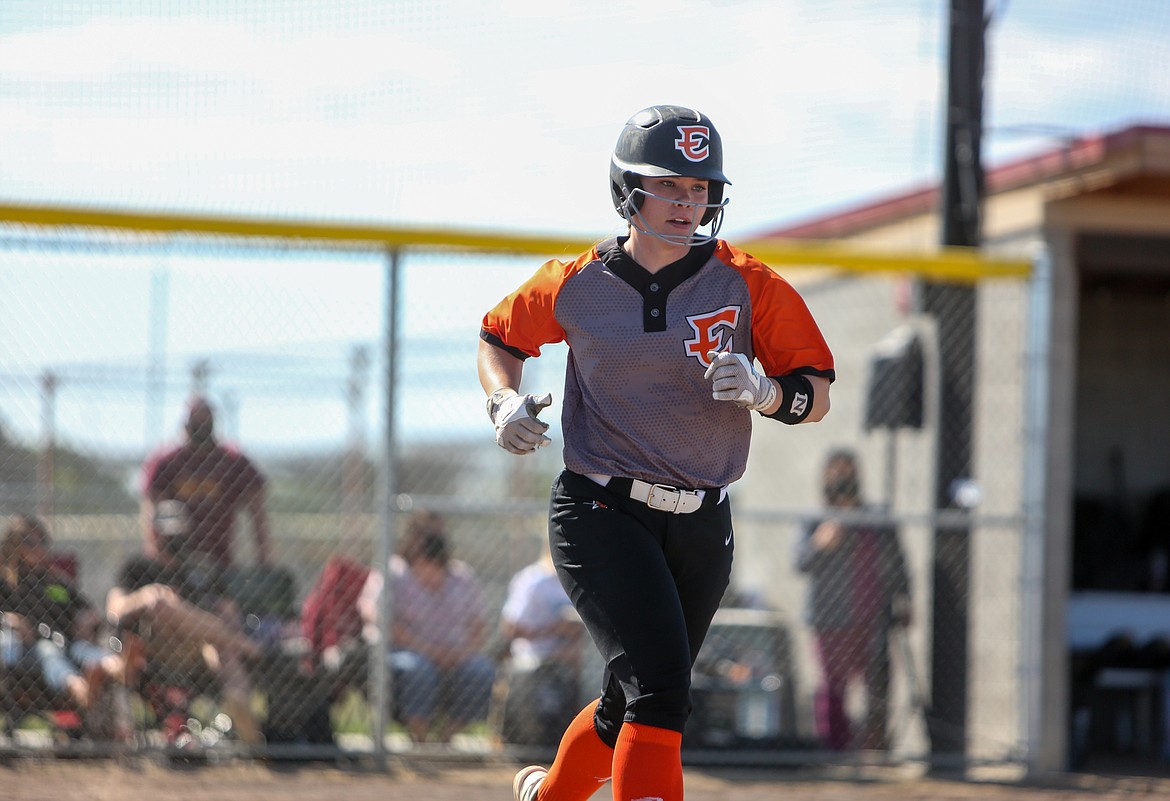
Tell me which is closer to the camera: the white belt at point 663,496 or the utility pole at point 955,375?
the white belt at point 663,496

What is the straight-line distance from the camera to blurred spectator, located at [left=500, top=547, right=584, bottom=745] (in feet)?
24.2

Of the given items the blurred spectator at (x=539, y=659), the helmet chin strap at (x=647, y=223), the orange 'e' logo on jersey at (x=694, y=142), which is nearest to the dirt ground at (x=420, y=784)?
the blurred spectator at (x=539, y=659)

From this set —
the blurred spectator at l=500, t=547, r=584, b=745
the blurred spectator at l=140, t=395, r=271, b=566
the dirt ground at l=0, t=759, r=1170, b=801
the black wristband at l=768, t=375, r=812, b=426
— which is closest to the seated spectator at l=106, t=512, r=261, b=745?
the blurred spectator at l=140, t=395, r=271, b=566

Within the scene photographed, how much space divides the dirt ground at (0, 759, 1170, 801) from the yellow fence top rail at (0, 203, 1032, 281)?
2.68 meters

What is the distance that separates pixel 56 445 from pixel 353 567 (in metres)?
2.37

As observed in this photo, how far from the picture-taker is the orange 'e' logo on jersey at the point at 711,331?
3.95m

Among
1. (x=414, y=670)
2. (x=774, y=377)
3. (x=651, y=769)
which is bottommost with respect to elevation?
(x=414, y=670)

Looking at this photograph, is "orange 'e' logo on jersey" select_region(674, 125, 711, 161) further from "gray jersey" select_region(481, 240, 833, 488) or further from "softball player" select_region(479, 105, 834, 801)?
"gray jersey" select_region(481, 240, 833, 488)

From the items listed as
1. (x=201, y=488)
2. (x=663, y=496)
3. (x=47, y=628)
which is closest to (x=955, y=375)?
(x=201, y=488)

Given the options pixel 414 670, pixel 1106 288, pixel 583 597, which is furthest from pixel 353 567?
pixel 1106 288

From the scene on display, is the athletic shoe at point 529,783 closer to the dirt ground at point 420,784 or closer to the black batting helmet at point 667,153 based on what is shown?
the black batting helmet at point 667,153

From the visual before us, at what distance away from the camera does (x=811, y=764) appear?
24.8ft

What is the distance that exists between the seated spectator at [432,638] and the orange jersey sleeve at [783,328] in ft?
12.0

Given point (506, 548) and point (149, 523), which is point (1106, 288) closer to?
point (506, 548)
